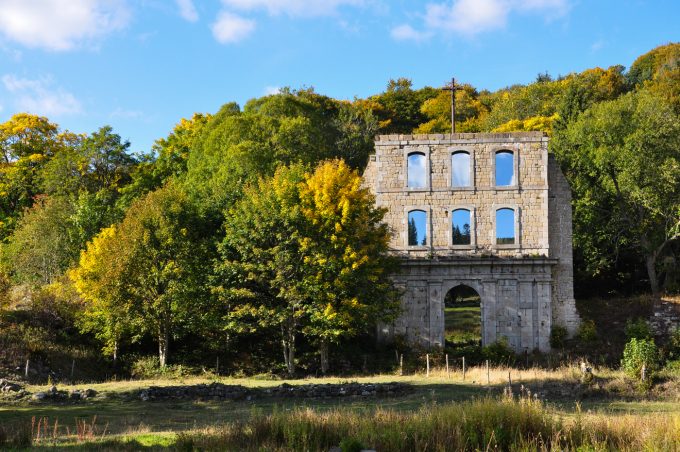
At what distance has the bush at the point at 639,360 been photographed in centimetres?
2848

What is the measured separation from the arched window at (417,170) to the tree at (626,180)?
10891mm

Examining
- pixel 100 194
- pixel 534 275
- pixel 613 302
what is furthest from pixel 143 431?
pixel 100 194

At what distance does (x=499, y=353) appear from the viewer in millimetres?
34750

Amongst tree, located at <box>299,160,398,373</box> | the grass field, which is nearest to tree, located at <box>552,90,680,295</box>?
the grass field

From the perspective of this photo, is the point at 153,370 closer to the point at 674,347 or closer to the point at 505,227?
the point at 505,227

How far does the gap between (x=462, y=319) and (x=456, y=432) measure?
3088 centimetres

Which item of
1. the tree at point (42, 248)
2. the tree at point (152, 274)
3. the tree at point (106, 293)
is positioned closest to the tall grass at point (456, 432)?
the tree at point (152, 274)

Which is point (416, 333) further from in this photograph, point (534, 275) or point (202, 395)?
point (202, 395)

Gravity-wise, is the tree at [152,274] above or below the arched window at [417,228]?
below

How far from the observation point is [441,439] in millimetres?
13984

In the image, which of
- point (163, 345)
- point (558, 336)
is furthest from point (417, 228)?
point (163, 345)

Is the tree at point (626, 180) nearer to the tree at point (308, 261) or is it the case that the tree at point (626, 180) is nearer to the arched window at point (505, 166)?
the arched window at point (505, 166)

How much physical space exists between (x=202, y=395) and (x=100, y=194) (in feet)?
92.6

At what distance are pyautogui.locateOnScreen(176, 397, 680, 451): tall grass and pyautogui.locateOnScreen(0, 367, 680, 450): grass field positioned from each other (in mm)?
534
